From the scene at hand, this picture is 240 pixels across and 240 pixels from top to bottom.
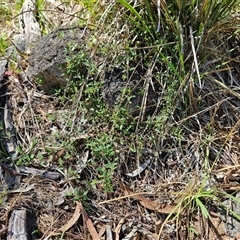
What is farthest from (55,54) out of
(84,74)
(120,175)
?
(120,175)

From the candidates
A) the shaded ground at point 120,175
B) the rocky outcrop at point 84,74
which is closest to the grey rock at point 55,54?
the rocky outcrop at point 84,74

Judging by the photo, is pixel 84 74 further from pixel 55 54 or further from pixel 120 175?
pixel 120 175

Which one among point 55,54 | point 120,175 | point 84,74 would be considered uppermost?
point 55,54

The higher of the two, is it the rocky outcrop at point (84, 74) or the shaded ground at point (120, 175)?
the rocky outcrop at point (84, 74)

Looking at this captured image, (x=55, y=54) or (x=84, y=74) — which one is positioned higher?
(x=55, y=54)

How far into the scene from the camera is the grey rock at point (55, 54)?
229 centimetres

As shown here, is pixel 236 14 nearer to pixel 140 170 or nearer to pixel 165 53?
pixel 165 53

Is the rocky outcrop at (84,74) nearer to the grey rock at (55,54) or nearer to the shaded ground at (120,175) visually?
the grey rock at (55,54)

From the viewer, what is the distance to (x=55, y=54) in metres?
2.29

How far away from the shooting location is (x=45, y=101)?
245 cm

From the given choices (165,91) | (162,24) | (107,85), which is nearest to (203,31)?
(162,24)

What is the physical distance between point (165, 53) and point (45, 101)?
0.71 metres

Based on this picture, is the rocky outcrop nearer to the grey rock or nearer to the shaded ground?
the grey rock

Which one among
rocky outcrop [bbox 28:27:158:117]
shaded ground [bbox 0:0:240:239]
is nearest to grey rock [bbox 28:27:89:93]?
rocky outcrop [bbox 28:27:158:117]
